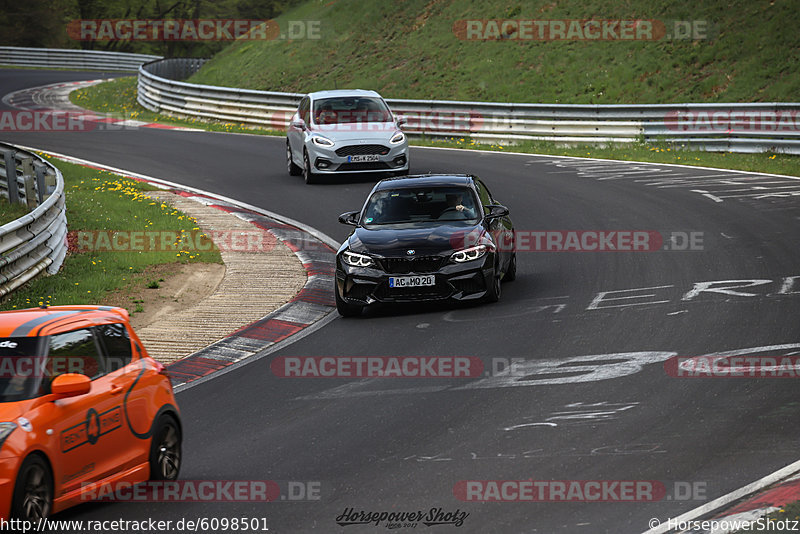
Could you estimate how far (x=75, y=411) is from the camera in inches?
283

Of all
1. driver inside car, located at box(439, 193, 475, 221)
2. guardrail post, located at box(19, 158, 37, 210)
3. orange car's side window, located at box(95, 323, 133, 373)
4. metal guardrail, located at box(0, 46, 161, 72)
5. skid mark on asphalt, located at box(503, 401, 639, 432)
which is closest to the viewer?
orange car's side window, located at box(95, 323, 133, 373)

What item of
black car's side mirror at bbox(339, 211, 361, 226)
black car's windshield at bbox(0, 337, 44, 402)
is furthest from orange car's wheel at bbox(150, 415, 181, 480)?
black car's side mirror at bbox(339, 211, 361, 226)

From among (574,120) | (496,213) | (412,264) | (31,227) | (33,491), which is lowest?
(33,491)

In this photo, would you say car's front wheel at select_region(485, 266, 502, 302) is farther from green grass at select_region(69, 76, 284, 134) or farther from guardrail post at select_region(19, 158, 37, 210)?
green grass at select_region(69, 76, 284, 134)

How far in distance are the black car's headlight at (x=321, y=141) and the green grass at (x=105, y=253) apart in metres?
3.58

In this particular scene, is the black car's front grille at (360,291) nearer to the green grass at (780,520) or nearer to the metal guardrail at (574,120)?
the green grass at (780,520)

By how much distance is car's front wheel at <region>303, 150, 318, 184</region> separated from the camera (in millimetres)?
24469

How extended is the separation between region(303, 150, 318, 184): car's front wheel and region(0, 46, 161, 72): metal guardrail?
40.1 meters

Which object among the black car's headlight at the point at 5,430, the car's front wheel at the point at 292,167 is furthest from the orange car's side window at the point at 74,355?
the car's front wheel at the point at 292,167

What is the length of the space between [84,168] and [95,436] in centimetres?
2032

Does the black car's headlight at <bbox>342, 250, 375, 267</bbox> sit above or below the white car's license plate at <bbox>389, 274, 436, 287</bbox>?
above

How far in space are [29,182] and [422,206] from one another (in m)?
7.91

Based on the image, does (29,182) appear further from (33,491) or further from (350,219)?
(33,491)

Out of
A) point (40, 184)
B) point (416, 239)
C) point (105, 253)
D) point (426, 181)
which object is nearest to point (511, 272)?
point (426, 181)
